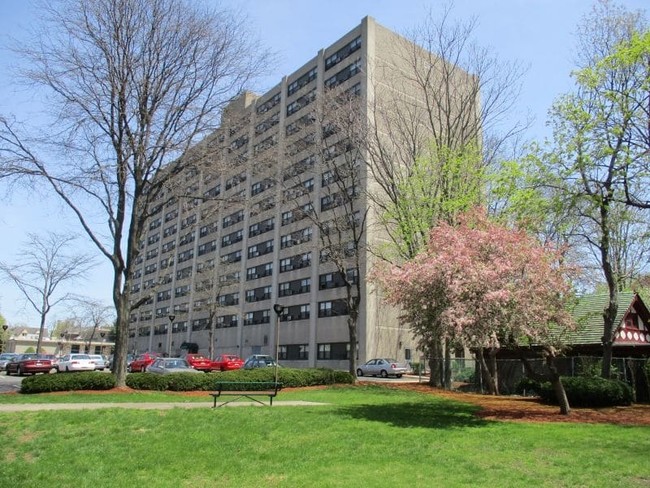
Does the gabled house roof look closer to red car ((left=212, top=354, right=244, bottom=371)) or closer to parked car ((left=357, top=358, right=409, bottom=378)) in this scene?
parked car ((left=357, top=358, right=409, bottom=378))

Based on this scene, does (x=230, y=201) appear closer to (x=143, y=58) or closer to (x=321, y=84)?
(x=143, y=58)

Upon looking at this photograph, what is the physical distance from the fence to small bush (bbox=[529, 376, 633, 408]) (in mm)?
3903

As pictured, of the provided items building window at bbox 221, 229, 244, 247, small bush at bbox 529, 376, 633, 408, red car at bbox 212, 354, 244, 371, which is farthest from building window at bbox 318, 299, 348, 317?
small bush at bbox 529, 376, 633, 408

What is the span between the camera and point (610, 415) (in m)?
15.6

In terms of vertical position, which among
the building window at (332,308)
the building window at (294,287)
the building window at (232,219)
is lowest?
the building window at (332,308)

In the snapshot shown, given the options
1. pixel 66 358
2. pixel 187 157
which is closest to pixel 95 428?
pixel 187 157

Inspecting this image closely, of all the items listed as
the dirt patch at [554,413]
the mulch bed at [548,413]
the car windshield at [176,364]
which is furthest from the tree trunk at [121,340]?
the dirt patch at [554,413]

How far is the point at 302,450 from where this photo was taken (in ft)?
32.9

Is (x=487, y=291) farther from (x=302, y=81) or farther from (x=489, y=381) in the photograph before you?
(x=302, y=81)

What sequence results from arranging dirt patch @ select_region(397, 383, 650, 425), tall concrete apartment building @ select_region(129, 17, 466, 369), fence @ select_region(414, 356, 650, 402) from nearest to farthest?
dirt patch @ select_region(397, 383, 650, 425) → fence @ select_region(414, 356, 650, 402) → tall concrete apartment building @ select_region(129, 17, 466, 369)

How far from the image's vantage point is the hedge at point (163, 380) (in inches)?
734

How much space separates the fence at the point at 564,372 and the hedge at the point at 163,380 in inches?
379

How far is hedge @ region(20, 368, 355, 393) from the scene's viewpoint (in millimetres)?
18656

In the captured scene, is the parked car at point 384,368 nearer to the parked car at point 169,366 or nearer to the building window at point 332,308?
the building window at point 332,308
